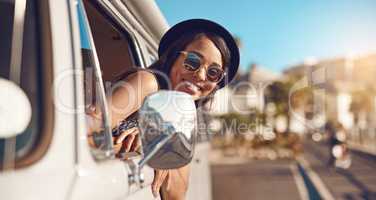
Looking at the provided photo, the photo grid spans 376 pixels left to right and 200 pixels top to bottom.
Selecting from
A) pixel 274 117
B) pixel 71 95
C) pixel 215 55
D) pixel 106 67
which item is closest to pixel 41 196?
pixel 71 95

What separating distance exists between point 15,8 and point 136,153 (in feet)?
2.89

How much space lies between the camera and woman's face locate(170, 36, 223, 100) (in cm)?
246

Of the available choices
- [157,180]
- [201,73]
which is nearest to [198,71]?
[201,73]

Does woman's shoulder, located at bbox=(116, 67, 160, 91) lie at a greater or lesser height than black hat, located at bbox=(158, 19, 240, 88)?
lesser

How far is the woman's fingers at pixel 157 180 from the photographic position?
249cm

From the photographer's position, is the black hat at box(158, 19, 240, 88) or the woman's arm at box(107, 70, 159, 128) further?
the black hat at box(158, 19, 240, 88)

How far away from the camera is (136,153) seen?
2514 mm

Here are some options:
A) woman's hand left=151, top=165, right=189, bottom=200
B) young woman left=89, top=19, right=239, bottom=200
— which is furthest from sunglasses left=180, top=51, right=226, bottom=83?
woman's hand left=151, top=165, right=189, bottom=200

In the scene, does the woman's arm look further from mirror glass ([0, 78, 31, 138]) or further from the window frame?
mirror glass ([0, 78, 31, 138])

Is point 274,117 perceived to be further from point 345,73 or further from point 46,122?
point 345,73

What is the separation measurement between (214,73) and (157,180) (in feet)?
1.62

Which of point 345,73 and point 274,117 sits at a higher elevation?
point 345,73

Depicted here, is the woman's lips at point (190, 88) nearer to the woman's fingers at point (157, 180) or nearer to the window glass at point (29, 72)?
the woman's fingers at point (157, 180)

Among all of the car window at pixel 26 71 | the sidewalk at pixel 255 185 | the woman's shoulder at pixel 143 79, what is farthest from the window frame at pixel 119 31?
the sidewalk at pixel 255 185
